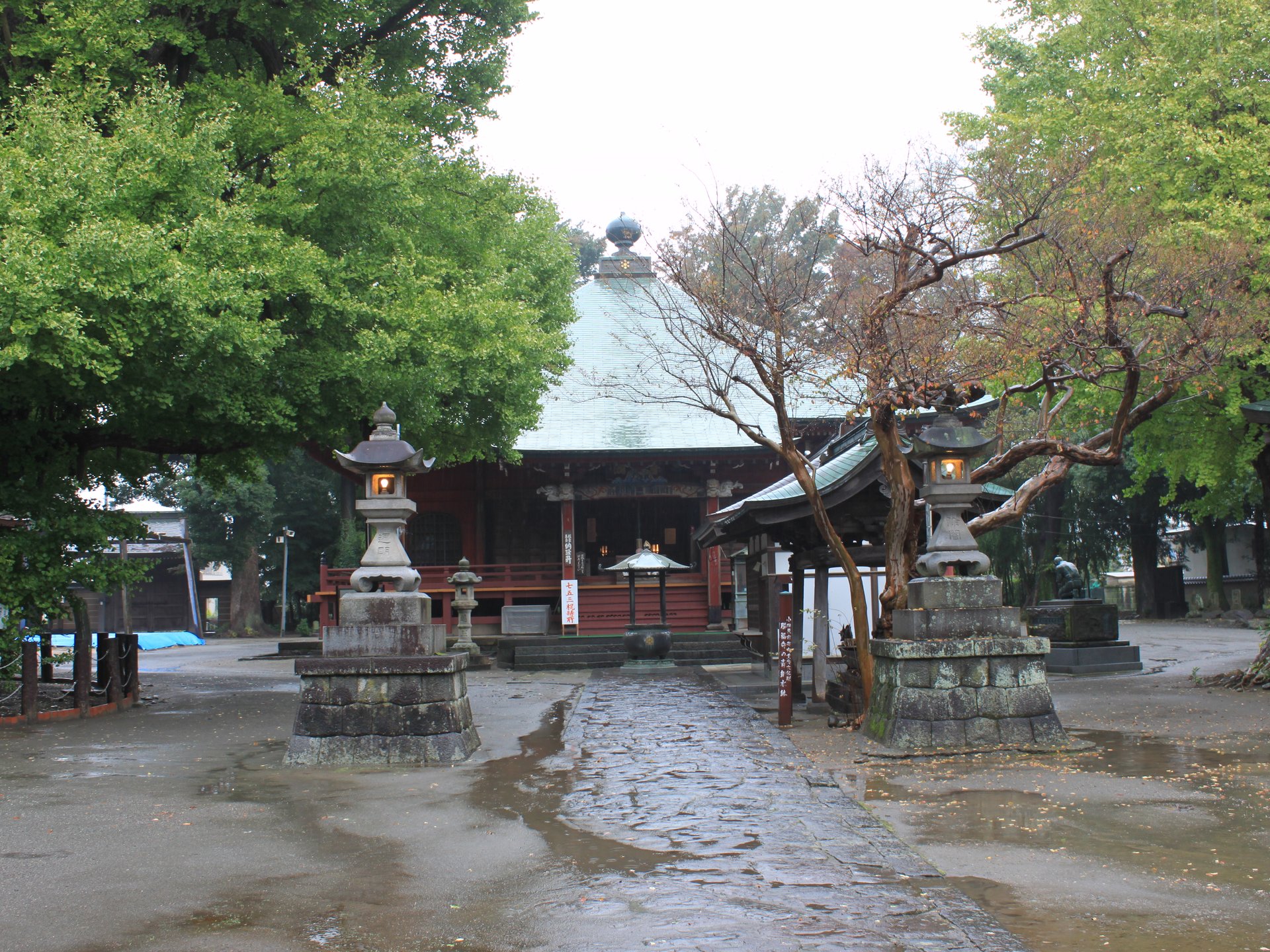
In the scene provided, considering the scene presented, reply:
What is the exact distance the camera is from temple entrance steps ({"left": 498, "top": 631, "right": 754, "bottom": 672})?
2295cm

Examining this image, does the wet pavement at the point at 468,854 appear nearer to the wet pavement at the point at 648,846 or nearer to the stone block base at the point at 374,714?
the wet pavement at the point at 648,846

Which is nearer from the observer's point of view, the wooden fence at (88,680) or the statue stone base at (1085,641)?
the wooden fence at (88,680)

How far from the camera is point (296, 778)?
29.6 ft

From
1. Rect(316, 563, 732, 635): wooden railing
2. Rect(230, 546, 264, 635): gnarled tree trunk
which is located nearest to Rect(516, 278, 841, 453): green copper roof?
Rect(316, 563, 732, 635): wooden railing

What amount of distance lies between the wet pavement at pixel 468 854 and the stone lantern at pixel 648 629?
32.6 ft

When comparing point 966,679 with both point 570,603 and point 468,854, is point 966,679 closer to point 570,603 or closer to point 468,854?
point 468,854

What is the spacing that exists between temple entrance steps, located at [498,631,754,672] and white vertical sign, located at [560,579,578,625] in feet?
2.80

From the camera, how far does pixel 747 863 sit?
5938 millimetres

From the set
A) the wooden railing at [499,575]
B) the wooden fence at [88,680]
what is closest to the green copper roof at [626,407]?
the wooden railing at [499,575]

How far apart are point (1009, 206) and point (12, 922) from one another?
12.4 meters

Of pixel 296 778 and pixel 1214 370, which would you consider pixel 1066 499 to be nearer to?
pixel 1214 370

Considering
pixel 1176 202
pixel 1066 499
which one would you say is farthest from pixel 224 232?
pixel 1066 499

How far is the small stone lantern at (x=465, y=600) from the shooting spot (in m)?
23.8

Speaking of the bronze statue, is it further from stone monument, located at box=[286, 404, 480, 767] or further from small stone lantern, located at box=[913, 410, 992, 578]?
stone monument, located at box=[286, 404, 480, 767]
